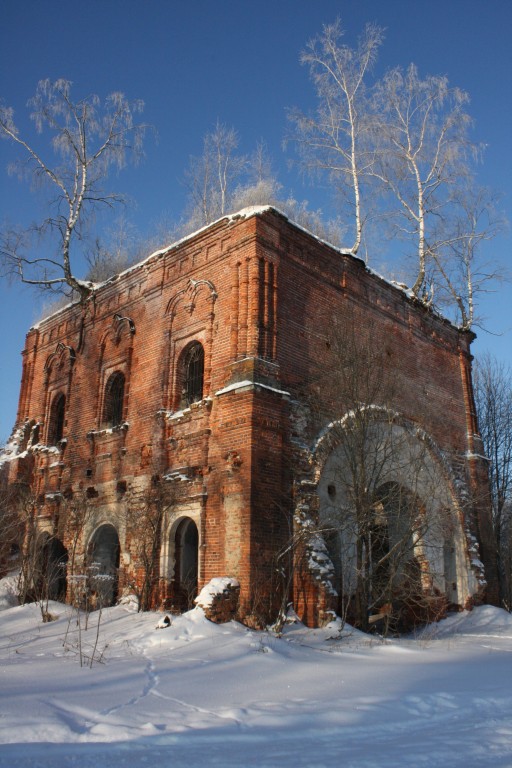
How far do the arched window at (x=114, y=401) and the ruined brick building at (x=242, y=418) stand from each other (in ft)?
0.12

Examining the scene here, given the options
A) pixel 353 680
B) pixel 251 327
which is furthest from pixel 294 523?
pixel 353 680

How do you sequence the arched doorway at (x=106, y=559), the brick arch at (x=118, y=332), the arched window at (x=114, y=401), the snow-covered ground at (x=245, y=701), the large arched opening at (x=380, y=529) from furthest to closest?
the arched window at (x=114, y=401)
the brick arch at (x=118, y=332)
the arched doorway at (x=106, y=559)
the large arched opening at (x=380, y=529)
the snow-covered ground at (x=245, y=701)

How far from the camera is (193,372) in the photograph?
13.9 metres

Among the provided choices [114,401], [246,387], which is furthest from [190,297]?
[114,401]

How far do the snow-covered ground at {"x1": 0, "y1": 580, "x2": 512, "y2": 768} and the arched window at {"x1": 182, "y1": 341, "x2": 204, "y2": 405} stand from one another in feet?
16.1

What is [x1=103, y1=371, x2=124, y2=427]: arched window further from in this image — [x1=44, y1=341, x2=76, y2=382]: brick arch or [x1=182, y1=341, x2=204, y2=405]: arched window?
[x1=182, y1=341, x2=204, y2=405]: arched window

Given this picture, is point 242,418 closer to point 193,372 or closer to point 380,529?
point 193,372

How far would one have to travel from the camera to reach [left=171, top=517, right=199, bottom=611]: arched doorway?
12500 mm

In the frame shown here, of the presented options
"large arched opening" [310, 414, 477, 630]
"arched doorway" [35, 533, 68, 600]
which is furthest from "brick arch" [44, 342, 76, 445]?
"large arched opening" [310, 414, 477, 630]

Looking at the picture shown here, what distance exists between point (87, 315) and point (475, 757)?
15001mm

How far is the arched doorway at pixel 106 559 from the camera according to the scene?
13922 millimetres

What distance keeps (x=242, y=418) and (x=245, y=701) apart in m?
6.23

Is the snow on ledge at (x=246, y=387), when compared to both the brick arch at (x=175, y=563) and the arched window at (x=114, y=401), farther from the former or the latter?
the arched window at (x=114, y=401)

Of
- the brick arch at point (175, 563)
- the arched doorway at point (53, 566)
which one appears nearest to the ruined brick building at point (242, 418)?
the brick arch at point (175, 563)
